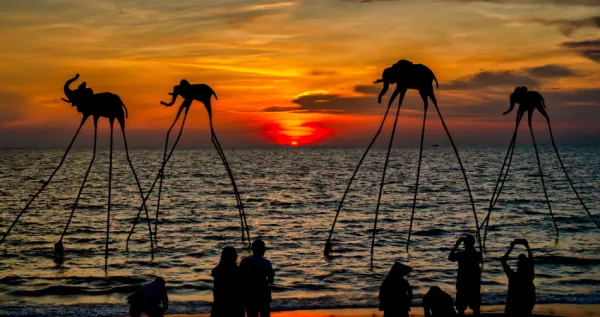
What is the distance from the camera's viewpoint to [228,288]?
11.4m

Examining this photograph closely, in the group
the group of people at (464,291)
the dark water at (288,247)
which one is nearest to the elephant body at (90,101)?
the dark water at (288,247)

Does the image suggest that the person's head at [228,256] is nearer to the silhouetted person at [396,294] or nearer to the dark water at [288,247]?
the silhouetted person at [396,294]

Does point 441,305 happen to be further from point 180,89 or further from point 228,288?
point 180,89

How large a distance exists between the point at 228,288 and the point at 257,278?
2.02 feet

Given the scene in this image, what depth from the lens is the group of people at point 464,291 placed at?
1061cm

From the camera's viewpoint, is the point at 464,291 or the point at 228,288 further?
the point at 464,291

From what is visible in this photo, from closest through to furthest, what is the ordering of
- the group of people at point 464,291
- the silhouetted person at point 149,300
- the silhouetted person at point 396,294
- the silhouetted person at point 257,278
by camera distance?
the group of people at point 464,291 → the silhouetted person at point 396,294 → the silhouetted person at point 257,278 → the silhouetted person at point 149,300

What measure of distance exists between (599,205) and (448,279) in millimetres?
43679

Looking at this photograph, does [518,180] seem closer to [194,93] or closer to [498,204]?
[498,204]

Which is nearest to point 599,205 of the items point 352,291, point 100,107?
point 352,291

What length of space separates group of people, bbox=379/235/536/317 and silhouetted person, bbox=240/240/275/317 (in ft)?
7.26

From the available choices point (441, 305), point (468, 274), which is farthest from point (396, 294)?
point (468, 274)

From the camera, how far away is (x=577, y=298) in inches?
766

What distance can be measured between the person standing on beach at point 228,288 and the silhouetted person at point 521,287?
5.16 metres
